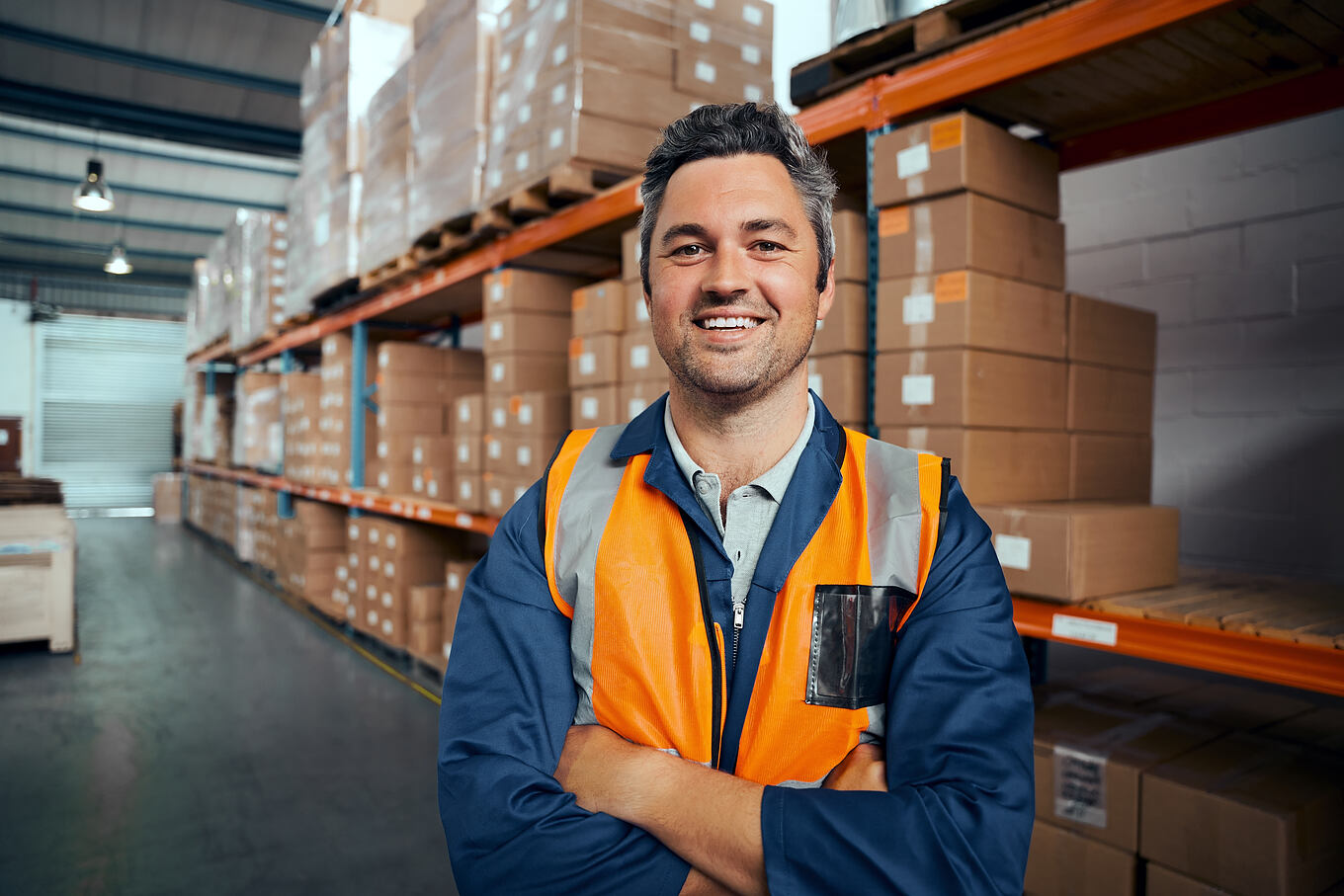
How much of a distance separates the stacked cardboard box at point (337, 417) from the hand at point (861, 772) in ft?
19.4

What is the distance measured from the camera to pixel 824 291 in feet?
4.60

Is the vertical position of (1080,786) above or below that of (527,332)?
below

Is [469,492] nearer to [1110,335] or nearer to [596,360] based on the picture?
[596,360]

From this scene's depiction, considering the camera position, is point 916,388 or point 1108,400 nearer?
point 916,388

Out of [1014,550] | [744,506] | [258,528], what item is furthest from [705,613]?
[258,528]

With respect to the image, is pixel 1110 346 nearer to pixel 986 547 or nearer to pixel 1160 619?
pixel 1160 619

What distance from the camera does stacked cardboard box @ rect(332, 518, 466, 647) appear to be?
17.9 ft

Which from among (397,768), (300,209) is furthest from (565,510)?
(300,209)

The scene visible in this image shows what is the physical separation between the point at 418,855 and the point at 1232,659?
2598 mm

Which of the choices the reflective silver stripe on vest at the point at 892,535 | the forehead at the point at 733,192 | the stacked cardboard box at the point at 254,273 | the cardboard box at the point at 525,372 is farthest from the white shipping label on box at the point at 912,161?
the stacked cardboard box at the point at 254,273

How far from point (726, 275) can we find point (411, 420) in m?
4.85

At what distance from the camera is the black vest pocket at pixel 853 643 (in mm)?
1139

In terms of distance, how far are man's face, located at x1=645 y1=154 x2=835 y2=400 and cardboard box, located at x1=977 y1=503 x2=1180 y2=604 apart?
1049 mm

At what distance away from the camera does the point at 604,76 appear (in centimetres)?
334
